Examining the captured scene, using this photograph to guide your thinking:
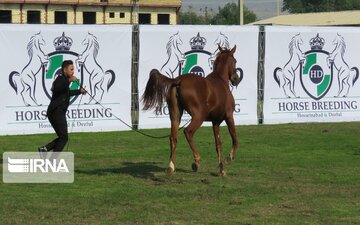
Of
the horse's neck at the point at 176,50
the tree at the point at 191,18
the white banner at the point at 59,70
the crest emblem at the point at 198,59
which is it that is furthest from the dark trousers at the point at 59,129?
the tree at the point at 191,18

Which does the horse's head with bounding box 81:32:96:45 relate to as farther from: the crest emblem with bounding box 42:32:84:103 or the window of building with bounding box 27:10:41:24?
the window of building with bounding box 27:10:41:24

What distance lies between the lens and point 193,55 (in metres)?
23.5

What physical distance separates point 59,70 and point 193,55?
4.05 meters

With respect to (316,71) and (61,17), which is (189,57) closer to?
(316,71)

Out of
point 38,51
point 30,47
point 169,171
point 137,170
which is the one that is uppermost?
point 30,47

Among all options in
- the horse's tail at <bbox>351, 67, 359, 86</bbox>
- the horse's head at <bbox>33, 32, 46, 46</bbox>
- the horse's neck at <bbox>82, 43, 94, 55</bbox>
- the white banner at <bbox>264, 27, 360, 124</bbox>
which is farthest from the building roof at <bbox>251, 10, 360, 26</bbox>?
the horse's head at <bbox>33, 32, 46, 46</bbox>

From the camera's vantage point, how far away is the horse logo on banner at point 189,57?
23156 mm

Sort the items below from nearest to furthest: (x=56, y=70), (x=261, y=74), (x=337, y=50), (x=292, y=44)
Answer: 1. (x=56, y=70)
2. (x=261, y=74)
3. (x=292, y=44)
4. (x=337, y=50)

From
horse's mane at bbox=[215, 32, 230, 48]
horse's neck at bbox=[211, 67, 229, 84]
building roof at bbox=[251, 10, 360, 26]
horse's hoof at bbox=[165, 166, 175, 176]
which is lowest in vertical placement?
horse's hoof at bbox=[165, 166, 175, 176]

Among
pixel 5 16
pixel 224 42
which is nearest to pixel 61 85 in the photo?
pixel 224 42

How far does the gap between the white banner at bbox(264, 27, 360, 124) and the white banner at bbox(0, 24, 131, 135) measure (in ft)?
15.5

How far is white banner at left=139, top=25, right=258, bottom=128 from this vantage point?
2292 cm

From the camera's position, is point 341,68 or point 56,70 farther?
point 341,68

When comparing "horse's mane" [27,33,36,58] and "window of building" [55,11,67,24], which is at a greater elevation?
"window of building" [55,11,67,24]
